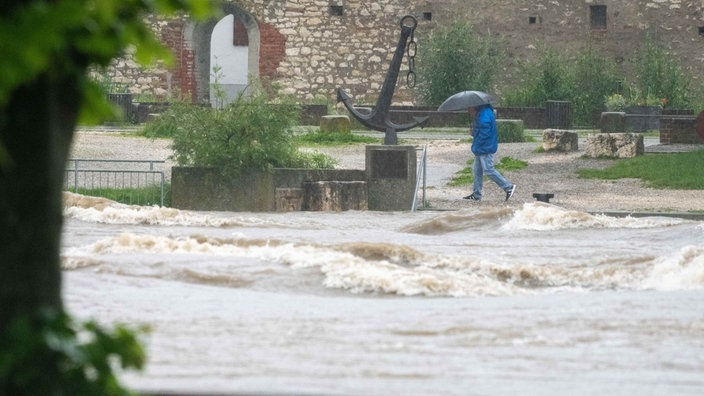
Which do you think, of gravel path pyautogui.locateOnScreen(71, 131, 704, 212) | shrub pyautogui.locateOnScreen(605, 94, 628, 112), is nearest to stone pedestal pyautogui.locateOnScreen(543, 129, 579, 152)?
gravel path pyautogui.locateOnScreen(71, 131, 704, 212)

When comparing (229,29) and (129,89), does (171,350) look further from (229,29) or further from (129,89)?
(229,29)

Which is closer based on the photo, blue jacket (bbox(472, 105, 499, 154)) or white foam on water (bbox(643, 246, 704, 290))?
white foam on water (bbox(643, 246, 704, 290))

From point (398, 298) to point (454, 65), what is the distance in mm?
22189

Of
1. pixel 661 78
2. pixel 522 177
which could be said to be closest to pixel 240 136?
pixel 522 177

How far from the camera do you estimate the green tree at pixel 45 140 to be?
334 cm

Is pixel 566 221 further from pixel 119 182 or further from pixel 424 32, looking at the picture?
pixel 424 32

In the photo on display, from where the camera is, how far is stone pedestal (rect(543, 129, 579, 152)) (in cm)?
2292

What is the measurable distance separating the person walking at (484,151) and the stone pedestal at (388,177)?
1.31m

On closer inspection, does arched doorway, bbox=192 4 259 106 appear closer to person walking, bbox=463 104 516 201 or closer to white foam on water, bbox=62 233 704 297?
person walking, bbox=463 104 516 201

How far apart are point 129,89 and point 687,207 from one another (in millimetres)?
20015

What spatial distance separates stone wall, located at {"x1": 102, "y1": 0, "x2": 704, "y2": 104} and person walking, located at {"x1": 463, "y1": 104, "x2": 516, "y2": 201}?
55.9 ft

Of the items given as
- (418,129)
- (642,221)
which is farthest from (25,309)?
(418,129)

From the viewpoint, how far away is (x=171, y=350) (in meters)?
7.14

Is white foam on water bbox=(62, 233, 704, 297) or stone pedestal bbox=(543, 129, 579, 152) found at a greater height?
stone pedestal bbox=(543, 129, 579, 152)
